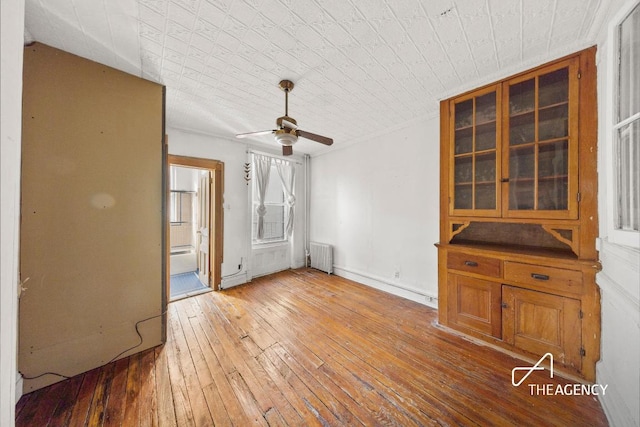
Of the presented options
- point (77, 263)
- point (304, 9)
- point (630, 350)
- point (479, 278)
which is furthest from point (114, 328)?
point (630, 350)

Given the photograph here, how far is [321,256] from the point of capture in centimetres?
468

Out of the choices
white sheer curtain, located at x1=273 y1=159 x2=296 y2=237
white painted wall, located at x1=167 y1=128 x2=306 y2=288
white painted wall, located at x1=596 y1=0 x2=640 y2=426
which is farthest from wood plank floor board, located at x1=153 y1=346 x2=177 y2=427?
white sheer curtain, located at x1=273 y1=159 x2=296 y2=237

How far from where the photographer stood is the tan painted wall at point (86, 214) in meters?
1.70

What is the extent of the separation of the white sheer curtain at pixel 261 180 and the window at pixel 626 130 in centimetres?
409

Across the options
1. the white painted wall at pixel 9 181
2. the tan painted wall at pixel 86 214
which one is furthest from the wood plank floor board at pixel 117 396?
the white painted wall at pixel 9 181

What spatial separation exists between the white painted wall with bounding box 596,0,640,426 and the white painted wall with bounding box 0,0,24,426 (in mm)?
2414

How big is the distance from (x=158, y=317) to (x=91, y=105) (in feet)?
6.56

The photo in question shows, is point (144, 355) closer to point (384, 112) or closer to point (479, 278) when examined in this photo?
point (479, 278)

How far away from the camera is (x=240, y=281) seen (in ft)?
13.2

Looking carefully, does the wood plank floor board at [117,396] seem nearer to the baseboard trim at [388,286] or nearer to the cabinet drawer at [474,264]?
the cabinet drawer at [474,264]

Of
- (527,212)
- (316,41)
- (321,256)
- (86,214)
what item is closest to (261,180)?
(321,256)

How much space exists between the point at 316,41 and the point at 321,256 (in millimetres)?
3676

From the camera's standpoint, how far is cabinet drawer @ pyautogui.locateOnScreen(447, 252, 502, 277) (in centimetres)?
210

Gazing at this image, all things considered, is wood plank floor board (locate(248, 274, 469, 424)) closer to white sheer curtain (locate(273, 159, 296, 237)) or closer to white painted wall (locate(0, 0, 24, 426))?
white painted wall (locate(0, 0, 24, 426))
